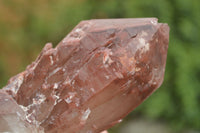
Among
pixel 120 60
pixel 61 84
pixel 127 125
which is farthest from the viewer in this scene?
pixel 127 125

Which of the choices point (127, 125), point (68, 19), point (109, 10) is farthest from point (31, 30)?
point (127, 125)

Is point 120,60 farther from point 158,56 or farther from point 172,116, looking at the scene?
point 172,116

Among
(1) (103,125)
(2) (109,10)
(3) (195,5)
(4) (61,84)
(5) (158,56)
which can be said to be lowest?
(1) (103,125)

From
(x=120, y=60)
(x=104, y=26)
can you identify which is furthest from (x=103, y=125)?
(x=104, y=26)

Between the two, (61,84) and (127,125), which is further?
(127,125)

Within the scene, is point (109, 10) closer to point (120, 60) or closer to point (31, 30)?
point (31, 30)

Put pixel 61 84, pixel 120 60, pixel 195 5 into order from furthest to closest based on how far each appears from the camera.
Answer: pixel 195 5, pixel 61 84, pixel 120 60

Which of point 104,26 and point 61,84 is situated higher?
point 104,26
